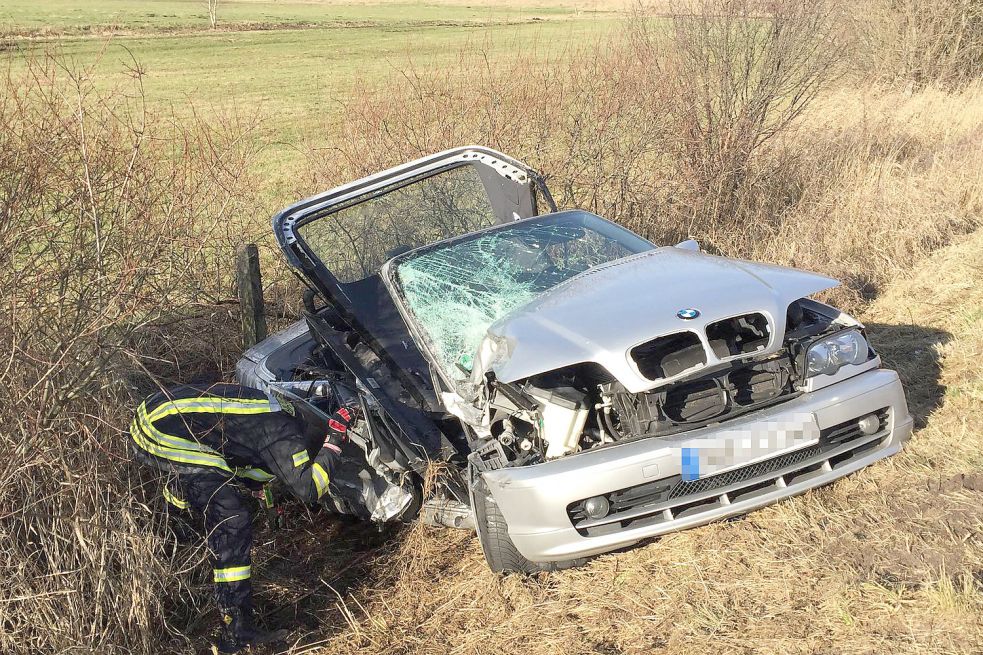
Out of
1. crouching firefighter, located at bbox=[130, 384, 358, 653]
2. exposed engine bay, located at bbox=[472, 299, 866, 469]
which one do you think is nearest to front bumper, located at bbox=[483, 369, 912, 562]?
exposed engine bay, located at bbox=[472, 299, 866, 469]

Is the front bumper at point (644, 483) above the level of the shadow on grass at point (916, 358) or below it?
above

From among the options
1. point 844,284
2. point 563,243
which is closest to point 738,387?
point 563,243

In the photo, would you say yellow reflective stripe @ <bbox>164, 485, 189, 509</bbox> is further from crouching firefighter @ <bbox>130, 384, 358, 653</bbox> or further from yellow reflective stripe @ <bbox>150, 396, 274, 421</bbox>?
yellow reflective stripe @ <bbox>150, 396, 274, 421</bbox>

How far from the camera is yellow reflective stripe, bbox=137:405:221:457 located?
3.71 meters

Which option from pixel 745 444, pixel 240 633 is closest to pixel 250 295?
pixel 240 633

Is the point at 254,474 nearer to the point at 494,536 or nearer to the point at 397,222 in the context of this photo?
the point at 494,536

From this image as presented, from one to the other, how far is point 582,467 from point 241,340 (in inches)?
164

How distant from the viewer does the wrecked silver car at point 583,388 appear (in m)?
3.32

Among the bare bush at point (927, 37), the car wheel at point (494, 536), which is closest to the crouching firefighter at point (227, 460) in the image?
the car wheel at point (494, 536)

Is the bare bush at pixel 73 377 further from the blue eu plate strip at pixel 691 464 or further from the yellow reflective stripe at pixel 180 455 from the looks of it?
the blue eu plate strip at pixel 691 464

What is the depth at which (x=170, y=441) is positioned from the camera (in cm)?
371

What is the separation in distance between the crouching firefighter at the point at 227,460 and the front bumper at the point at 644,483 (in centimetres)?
95

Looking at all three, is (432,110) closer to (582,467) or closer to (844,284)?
(844,284)

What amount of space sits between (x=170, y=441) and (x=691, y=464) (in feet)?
7.38
